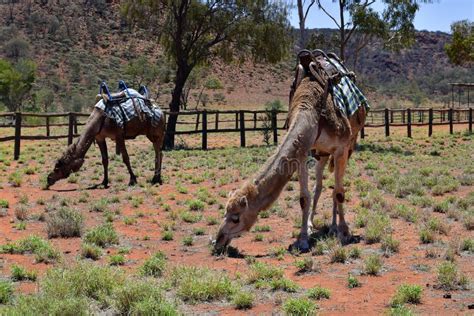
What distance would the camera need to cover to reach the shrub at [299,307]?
211 inches

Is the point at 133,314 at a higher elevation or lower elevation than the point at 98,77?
lower

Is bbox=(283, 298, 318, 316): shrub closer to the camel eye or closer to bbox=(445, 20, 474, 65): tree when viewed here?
the camel eye

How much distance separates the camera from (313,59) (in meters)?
8.79

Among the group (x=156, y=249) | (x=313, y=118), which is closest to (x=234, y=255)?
(x=156, y=249)

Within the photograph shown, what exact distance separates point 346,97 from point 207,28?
61.9 ft

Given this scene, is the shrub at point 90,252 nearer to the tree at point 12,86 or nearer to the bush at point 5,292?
the bush at point 5,292

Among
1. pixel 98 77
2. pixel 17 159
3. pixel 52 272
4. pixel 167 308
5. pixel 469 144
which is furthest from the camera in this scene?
pixel 98 77

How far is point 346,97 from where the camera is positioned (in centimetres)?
909

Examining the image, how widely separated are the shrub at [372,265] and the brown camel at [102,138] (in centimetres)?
806

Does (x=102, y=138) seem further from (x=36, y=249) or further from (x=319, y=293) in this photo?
(x=319, y=293)

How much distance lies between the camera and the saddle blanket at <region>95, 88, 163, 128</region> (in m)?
14.2

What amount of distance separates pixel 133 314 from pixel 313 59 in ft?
16.0

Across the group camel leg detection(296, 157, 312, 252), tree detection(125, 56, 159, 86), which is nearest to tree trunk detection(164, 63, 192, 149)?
camel leg detection(296, 157, 312, 252)

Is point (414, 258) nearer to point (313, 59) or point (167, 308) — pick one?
point (313, 59)
